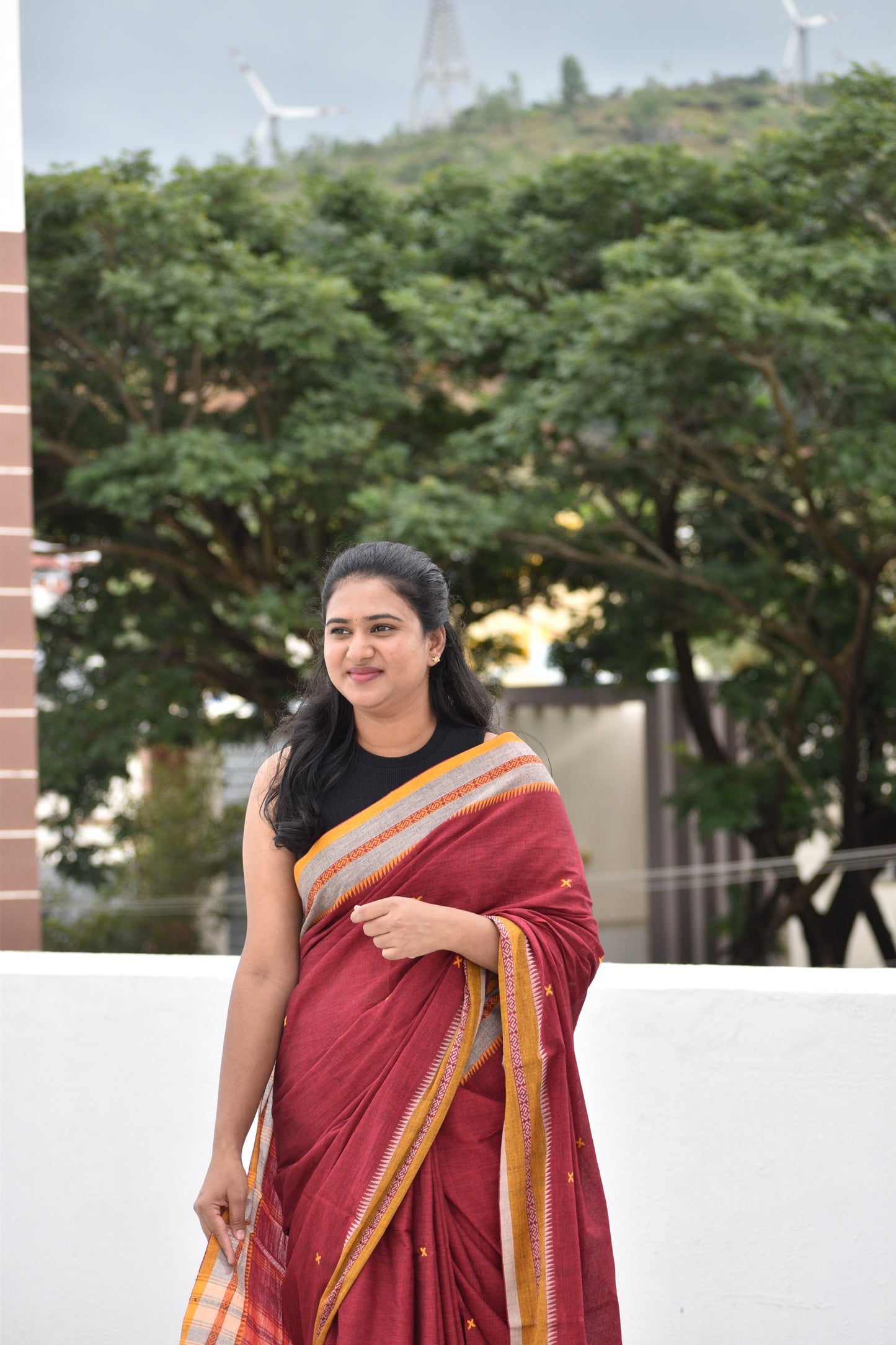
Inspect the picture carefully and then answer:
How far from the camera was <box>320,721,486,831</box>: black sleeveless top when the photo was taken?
1362mm

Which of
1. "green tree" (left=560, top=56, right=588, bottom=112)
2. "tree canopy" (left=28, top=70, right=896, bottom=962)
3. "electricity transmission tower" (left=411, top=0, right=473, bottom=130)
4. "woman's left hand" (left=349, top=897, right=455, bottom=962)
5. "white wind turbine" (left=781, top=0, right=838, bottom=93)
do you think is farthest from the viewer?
"electricity transmission tower" (left=411, top=0, right=473, bottom=130)

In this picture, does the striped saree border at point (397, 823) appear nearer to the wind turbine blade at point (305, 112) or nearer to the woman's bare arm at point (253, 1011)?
the woman's bare arm at point (253, 1011)

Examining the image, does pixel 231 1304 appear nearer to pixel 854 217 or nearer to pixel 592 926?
pixel 592 926

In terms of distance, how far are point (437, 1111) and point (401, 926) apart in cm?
22

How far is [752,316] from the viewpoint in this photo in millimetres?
6008

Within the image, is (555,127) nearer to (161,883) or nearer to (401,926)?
(161,883)

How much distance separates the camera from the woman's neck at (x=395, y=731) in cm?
138

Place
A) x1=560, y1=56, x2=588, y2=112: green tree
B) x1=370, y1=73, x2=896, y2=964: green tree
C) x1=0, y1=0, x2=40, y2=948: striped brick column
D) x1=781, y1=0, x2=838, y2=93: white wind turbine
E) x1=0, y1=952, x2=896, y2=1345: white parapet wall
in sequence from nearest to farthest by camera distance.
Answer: x1=0, y1=952, x2=896, y2=1345: white parapet wall, x1=0, y1=0, x2=40, y2=948: striped brick column, x1=370, y1=73, x2=896, y2=964: green tree, x1=781, y1=0, x2=838, y2=93: white wind turbine, x1=560, y1=56, x2=588, y2=112: green tree

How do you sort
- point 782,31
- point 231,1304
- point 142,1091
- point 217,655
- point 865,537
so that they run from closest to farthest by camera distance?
point 231,1304, point 142,1091, point 865,537, point 217,655, point 782,31

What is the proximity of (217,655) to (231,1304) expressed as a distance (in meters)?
7.61

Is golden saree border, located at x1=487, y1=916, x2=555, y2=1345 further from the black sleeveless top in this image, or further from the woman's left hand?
the black sleeveless top

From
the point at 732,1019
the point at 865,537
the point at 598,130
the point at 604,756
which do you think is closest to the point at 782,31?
the point at 598,130

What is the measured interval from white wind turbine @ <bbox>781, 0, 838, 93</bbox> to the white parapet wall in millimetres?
10585

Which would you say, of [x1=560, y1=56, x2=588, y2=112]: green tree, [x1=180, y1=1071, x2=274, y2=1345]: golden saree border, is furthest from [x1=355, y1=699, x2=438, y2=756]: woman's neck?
[x1=560, y1=56, x2=588, y2=112]: green tree
